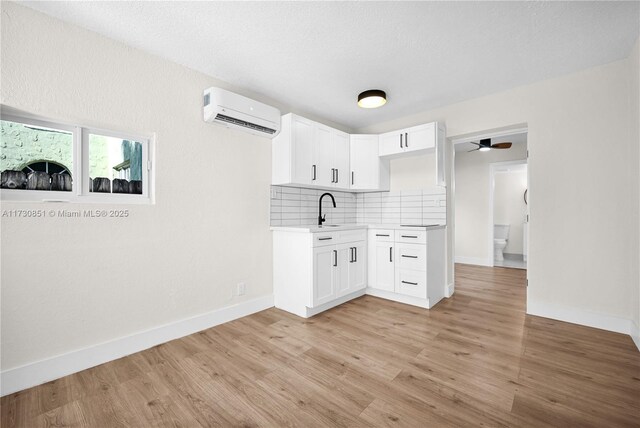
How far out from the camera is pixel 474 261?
598cm

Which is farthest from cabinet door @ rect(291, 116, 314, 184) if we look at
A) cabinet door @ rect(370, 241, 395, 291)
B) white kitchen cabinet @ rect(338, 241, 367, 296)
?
cabinet door @ rect(370, 241, 395, 291)

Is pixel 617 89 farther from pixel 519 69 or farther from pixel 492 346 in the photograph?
pixel 492 346

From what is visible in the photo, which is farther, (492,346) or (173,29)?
(492,346)

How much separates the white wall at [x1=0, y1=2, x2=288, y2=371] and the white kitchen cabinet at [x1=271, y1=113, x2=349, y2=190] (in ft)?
0.94

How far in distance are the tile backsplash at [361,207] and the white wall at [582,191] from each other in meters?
1.09

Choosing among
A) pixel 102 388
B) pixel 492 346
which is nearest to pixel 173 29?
pixel 102 388

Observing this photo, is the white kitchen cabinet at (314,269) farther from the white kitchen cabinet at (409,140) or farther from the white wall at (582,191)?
the white wall at (582,191)

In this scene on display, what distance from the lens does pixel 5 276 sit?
172 cm

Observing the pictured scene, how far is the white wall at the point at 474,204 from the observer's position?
5832mm

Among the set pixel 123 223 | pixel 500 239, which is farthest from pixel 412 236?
pixel 500 239

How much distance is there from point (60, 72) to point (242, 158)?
4.94 ft

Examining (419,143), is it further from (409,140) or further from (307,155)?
(307,155)

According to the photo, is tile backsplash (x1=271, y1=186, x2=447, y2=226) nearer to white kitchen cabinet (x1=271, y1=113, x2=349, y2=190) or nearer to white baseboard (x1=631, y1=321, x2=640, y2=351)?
white kitchen cabinet (x1=271, y1=113, x2=349, y2=190)

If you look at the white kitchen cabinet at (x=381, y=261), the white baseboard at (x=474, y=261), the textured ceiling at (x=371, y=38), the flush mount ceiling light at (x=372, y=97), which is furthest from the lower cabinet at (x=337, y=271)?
the white baseboard at (x=474, y=261)
